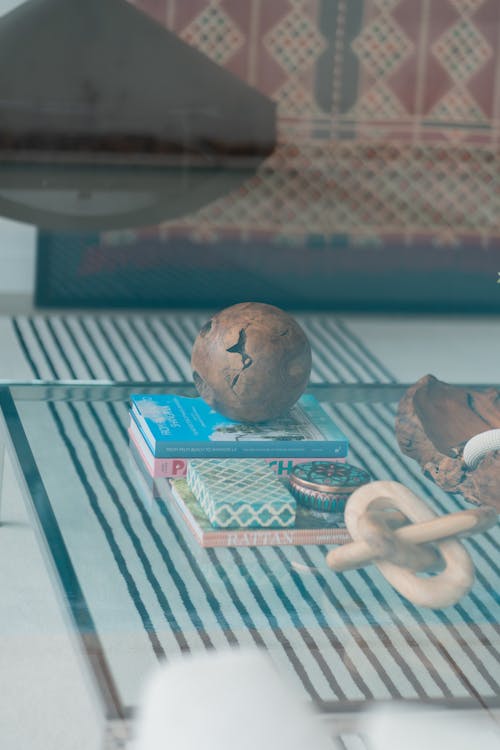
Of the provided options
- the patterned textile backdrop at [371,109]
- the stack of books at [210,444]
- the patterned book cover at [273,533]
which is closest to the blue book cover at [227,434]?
the stack of books at [210,444]

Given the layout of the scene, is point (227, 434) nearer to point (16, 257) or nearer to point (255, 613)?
point (255, 613)

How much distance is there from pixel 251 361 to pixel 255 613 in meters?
0.32

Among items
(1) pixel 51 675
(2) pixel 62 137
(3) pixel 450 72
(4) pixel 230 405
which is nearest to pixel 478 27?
(3) pixel 450 72

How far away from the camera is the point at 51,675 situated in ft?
3.72

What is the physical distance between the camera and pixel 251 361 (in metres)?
1.11

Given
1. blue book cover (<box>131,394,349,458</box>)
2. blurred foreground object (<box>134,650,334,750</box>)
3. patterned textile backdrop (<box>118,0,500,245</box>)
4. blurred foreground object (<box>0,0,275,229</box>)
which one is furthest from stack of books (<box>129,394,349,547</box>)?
patterned textile backdrop (<box>118,0,500,245</box>)

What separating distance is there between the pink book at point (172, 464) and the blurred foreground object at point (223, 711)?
45cm

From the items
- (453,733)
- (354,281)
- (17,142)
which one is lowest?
(354,281)

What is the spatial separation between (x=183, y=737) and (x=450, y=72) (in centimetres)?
237

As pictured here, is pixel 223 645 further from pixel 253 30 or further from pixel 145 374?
pixel 253 30

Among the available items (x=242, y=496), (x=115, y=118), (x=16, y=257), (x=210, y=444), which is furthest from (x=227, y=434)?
(x=115, y=118)

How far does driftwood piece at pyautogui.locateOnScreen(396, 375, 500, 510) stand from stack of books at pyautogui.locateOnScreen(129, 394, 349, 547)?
9 cm

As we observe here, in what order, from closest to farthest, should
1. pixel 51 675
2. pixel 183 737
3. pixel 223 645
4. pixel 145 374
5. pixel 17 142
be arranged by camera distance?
1. pixel 183 737
2. pixel 223 645
3. pixel 51 675
4. pixel 145 374
5. pixel 17 142

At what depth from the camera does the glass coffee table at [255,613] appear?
0.82 metres
